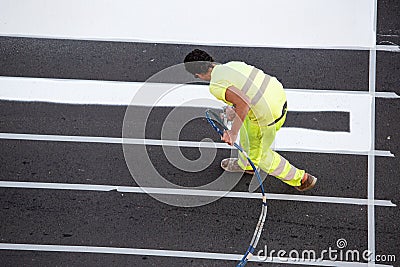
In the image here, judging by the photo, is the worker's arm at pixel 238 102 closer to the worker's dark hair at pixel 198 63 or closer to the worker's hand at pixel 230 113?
the worker's hand at pixel 230 113

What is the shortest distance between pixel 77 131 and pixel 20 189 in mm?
973

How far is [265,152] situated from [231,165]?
0.78 m

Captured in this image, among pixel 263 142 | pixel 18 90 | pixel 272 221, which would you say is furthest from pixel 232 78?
pixel 18 90

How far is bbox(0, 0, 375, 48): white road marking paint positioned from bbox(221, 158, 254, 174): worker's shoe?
1.75 m

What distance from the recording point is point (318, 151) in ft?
27.7

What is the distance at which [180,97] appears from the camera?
347 inches

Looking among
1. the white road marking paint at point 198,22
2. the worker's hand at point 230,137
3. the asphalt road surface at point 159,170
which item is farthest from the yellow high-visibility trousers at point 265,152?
the white road marking paint at point 198,22

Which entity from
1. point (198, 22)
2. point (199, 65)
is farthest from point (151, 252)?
point (198, 22)

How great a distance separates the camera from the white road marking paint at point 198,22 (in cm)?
924

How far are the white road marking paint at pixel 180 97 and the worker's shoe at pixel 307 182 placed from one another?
0.58 metres

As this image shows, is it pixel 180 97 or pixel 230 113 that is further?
pixel 180 97

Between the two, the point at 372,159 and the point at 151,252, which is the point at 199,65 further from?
the point at 372,159

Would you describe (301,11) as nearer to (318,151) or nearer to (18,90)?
(318,151)

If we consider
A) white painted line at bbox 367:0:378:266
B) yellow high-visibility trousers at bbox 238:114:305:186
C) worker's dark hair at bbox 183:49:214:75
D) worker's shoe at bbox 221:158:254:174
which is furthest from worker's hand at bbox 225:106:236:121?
white painted line at bbox 367:0:378:266
